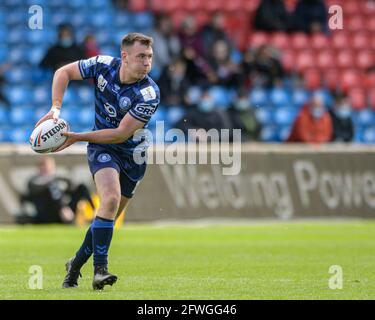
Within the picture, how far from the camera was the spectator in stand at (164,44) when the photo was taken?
74.5 ft

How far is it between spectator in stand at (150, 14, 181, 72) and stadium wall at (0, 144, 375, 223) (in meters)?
3.28

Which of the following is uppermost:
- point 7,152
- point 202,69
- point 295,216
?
point 202,69

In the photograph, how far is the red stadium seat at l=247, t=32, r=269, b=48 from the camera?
25672 mm

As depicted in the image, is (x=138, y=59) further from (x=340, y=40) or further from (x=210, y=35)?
(x=340, y=40)

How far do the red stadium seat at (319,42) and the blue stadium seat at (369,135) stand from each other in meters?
2.82

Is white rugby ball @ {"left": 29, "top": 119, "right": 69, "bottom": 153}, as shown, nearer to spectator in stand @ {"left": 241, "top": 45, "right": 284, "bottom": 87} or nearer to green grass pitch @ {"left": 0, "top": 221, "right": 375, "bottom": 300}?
green grass pitch @ {"left": 0, "top": 221, "right": 375, "bottom": 300}

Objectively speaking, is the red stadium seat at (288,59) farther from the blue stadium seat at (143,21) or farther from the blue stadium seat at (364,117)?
the blue stadium seat at (143,21)

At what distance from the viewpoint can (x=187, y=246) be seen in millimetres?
14844

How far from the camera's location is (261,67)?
23.7 m

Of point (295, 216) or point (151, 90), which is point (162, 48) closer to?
point (295, 216)

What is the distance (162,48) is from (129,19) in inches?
101

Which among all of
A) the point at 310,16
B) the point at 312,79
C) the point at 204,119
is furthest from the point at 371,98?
the point at 204,119

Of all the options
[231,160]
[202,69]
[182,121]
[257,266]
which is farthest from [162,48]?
[257,266]

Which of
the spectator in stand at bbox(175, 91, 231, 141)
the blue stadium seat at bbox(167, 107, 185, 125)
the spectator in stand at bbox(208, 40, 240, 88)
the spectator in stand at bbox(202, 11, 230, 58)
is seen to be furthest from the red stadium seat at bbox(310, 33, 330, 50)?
the spectator in stand at bbox(175, 91, 231, 141)
